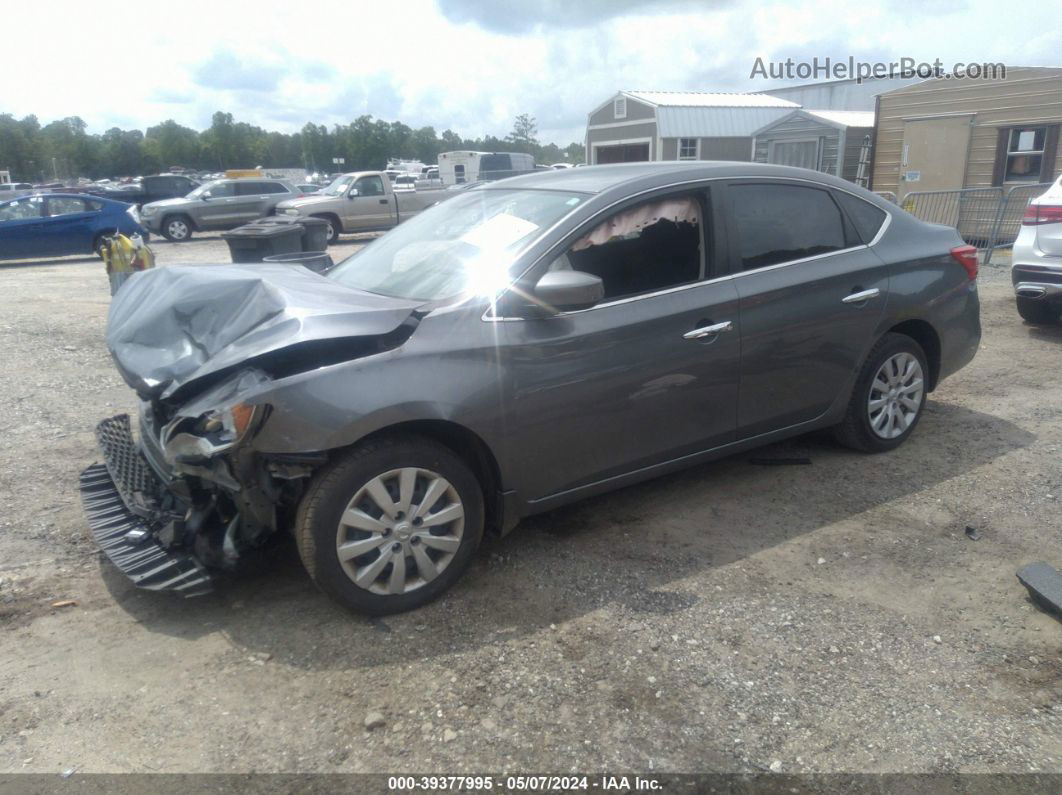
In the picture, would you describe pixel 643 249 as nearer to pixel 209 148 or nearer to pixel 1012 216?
pixel 1012 216

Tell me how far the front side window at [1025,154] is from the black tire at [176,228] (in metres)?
19.4

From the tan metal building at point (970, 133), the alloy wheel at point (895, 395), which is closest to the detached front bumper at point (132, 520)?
the alloy wheel at point (895, 395)

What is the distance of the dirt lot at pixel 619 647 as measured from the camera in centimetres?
264

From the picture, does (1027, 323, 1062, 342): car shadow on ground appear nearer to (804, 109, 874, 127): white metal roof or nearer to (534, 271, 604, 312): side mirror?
(534, 271, 604, 312): side mirror

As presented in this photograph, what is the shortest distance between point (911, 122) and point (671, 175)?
53.8ft

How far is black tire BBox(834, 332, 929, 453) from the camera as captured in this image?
4707mm

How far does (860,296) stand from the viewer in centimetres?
452

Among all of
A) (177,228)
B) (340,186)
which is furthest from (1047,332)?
(177,228)

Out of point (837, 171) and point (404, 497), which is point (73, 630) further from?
point (837, 171)

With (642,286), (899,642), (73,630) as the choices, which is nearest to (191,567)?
(73,630)

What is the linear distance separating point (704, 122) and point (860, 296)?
91.8ft

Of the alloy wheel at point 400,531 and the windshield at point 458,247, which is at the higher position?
the windshield at point 458,247

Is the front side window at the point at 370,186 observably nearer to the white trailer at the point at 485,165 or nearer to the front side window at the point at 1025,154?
the white trailer at the point at 485,165

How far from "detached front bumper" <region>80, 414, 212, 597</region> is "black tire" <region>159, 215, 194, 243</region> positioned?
1927cm
